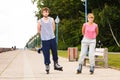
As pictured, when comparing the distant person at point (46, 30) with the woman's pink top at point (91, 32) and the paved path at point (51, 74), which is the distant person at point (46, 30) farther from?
the woman's pink top at point (91, 32)

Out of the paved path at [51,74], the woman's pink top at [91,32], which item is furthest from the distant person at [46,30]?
the woman's pink top at [91,32]

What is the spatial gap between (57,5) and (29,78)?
270 ft

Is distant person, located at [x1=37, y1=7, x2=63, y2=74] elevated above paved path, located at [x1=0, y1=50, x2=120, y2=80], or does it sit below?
above

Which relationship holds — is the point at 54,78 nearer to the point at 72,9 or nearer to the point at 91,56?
the point at 91,56

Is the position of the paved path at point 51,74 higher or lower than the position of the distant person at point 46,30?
lower

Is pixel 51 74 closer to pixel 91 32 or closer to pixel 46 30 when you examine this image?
pixel 46 30

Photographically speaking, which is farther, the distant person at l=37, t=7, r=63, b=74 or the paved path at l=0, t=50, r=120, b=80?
the distant person at l=37, t=7, r=63, b=74

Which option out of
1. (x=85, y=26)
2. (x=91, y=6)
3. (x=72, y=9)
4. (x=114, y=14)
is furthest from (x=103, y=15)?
(x=85, y=26)

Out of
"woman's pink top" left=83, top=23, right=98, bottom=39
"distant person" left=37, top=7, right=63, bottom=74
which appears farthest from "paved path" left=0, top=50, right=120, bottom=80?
"woman's pink top" left=83, top=23, right=98, bottom=39

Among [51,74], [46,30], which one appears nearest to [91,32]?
[46,30]

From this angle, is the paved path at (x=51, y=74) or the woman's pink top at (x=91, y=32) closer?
the paved path at (x=51, y=74)

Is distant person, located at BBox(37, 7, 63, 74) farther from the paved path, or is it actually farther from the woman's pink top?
the woman's pink top

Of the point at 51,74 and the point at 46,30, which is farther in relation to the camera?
the point at 46,30

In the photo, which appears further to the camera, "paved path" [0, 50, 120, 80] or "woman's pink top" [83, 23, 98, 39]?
"woman's pink top" [83, 23, 98, 39]
